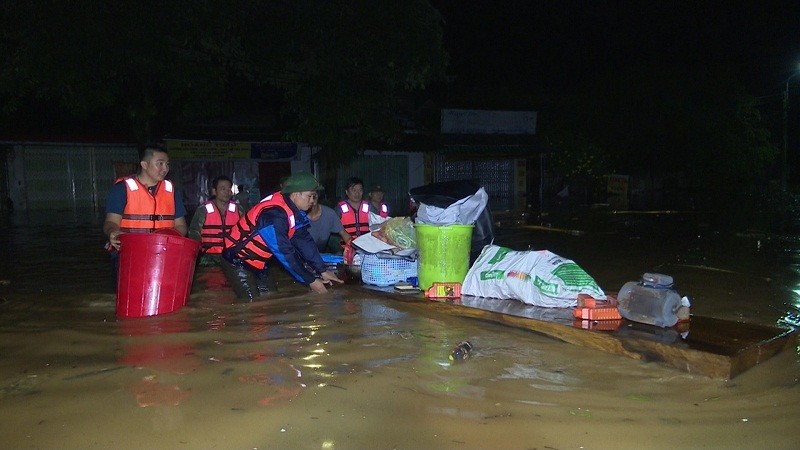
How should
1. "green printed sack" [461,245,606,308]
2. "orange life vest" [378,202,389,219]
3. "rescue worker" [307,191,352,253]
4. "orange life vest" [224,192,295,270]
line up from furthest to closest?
"orange life vest" [378,202,389,219]
"rescue worker" [307,191,352,253]
"orange life vest" [224,192,295,270]
"green printed sack" [461,245,606,308]

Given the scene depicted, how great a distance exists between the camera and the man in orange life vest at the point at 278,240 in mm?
5980

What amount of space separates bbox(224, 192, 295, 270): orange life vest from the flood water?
471 millimetres

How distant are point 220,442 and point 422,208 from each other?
3.72 metres

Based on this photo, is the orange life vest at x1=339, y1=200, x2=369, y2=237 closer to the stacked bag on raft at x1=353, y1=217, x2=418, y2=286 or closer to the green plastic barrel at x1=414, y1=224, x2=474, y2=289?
the stacked bag on raft at x1=353, y1=217, x2=418, y2=286

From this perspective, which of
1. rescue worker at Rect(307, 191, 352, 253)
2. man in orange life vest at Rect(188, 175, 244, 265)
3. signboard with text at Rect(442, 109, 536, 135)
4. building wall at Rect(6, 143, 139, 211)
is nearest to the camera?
rescue worker at Rect(307, 191, 352, 253)

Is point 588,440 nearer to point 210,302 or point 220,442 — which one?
point 220,442

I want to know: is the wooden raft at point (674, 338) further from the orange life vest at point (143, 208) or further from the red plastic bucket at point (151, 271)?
the orange life vest at point (143, 208)

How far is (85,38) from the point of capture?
10945mm

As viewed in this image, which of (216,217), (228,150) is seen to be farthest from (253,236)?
(228,150)

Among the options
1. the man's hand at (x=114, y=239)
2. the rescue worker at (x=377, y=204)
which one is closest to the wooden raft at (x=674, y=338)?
the man's hand at (x=114, y=239)

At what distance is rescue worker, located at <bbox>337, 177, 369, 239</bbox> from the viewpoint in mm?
9125

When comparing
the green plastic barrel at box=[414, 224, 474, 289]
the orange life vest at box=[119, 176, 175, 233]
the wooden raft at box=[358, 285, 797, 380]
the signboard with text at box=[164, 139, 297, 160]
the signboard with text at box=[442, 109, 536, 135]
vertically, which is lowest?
the wooden raft at box=[358, 285, 797, 380]

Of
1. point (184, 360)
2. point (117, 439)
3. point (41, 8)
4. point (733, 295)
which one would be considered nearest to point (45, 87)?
point (41, 8)

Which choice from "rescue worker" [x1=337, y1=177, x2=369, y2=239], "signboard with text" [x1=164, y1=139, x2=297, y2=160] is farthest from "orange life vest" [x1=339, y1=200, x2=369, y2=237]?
"signboard with text" [x1=164, y1=139, x2=297, y2=160]
